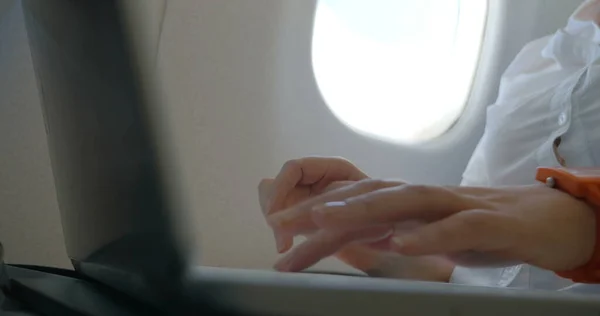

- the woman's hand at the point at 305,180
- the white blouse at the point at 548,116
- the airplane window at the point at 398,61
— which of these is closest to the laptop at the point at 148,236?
the woman's hand at the point at 305,180

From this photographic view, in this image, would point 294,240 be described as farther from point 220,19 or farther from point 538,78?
point 538,78

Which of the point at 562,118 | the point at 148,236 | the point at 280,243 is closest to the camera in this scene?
the point at 148,236

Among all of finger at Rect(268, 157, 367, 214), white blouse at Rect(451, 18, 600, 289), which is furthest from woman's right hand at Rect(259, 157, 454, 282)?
white blouse at Rect(451, 18, 600, 289)

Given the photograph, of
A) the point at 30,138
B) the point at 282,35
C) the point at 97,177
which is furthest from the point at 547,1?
the point at 97,177

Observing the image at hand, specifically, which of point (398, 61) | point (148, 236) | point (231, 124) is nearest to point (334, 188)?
point (148, 236)

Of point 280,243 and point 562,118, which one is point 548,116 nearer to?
point 562,118

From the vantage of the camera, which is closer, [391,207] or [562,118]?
[391,207]
